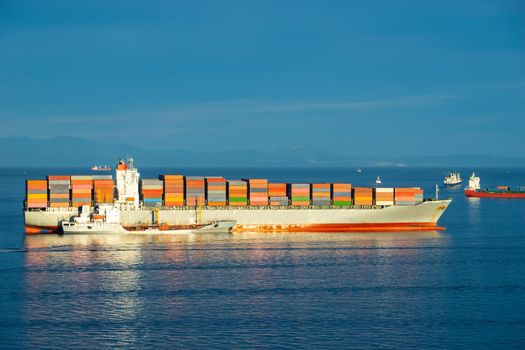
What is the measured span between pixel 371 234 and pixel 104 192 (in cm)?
2756

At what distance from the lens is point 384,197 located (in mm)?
77750

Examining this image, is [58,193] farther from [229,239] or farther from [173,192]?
[229,239]

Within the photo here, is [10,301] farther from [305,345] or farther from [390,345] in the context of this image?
[390,345]

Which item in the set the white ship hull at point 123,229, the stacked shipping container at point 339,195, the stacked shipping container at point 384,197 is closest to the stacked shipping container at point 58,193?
the white ship hull at point 123,229

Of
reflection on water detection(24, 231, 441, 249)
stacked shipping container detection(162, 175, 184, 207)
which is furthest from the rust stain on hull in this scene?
stacked shipping container detection(162, 175, 184, 207)

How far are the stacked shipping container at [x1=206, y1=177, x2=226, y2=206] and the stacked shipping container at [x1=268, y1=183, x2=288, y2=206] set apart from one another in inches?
203

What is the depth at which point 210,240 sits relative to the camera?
6794cm

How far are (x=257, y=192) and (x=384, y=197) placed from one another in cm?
1376

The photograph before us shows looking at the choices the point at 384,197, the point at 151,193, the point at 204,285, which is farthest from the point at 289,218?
the point at 204,285

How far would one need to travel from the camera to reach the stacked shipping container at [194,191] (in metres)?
74.0

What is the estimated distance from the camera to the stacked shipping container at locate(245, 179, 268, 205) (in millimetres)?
75250

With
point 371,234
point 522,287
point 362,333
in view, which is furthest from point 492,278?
point 371,234

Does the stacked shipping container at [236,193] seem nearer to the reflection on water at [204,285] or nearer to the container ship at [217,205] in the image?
the container ship at [217,205]

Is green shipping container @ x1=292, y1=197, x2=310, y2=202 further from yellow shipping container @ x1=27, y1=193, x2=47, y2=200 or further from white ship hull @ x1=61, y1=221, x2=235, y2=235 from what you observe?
yellow shipping container @ x1=27, y1=193, x2=47, y2=200
